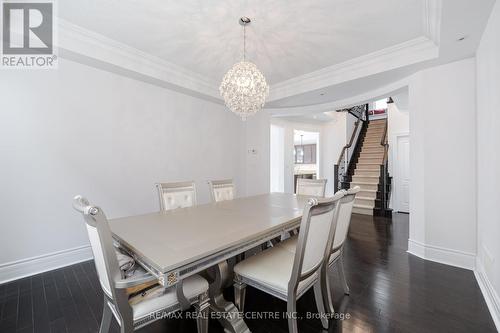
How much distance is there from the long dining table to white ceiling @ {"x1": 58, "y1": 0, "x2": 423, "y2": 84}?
2.00 metres

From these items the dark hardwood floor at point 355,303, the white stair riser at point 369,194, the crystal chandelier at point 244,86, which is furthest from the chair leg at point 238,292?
the white stair riser at point 369,194

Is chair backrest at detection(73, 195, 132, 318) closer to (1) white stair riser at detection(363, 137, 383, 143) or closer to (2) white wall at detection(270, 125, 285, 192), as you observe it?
(2) white wall at detection(270, 125, 285, 192)

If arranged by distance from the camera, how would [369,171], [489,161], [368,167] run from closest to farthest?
[489,161] → [369,171] → [368,167]

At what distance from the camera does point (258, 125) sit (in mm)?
4980

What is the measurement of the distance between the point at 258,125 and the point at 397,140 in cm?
368

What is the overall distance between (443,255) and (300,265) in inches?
101

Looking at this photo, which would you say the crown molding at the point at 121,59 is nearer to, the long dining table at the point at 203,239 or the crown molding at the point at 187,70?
the crown molding at the point at 187,70

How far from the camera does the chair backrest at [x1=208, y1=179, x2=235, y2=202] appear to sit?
9.48 ft

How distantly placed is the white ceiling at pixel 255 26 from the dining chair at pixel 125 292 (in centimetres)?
201

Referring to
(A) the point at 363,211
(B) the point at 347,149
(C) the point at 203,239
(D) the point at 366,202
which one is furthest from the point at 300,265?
(B) the point at 347,149

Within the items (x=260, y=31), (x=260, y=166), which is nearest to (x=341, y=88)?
(x=260, y=31)

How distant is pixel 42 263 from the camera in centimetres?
242

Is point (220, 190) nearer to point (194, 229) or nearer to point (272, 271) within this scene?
point (194, 229)

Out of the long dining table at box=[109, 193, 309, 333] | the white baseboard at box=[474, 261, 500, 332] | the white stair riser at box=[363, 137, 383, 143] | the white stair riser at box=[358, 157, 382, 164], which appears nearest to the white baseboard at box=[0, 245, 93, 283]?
the long dining table at box=[109, 193, 309, 333]
